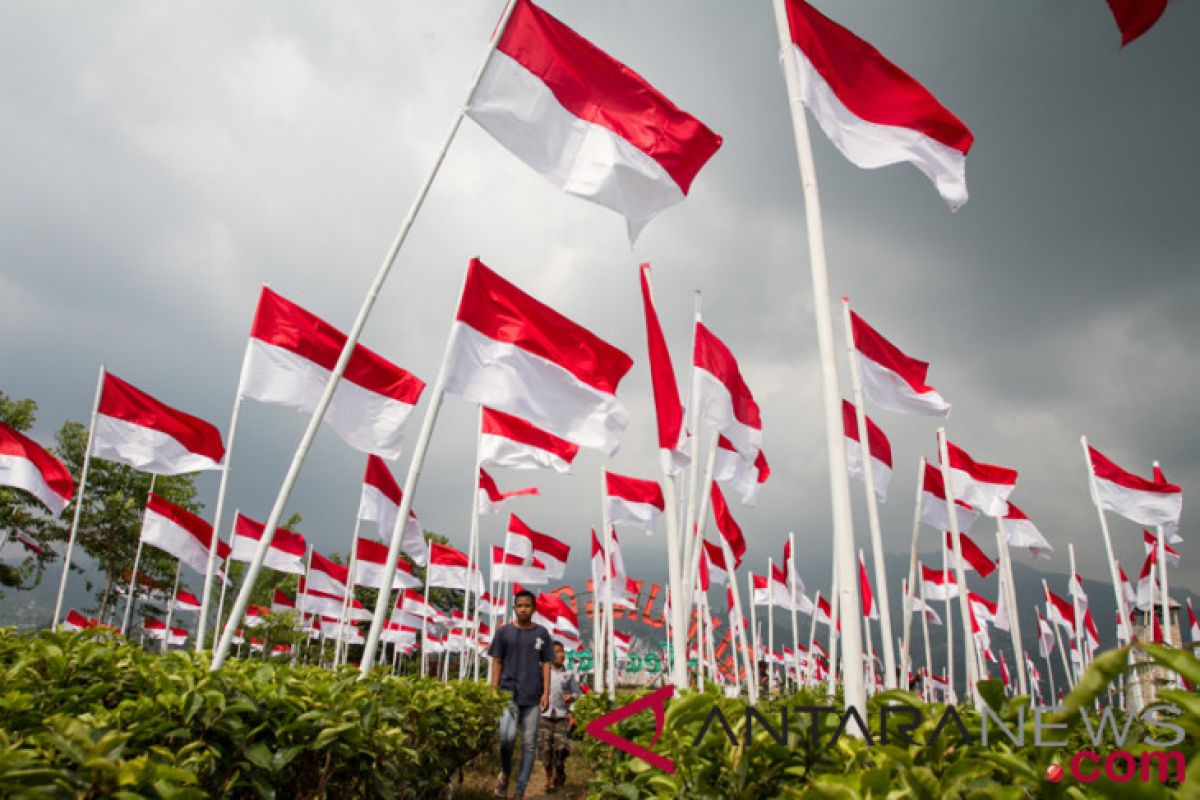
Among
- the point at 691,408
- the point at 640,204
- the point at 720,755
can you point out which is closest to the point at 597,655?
the point at 691,408

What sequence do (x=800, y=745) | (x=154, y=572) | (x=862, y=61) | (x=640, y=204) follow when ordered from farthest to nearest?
(x=154, y=572) < (x=640, y=204) < (x=862, y=61) < (x=800, y=745)

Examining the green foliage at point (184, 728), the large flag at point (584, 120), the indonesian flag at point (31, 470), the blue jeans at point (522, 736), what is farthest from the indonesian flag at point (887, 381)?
the indonesian flag at point (31, 470)

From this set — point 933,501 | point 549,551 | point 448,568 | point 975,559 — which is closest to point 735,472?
point 933,501

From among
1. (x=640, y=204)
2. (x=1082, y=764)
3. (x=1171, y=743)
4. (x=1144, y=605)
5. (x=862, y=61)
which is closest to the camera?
(x=1082, y=764)

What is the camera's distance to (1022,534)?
1655 cm

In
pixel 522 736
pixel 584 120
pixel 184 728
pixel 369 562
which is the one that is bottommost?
pixel 522 736

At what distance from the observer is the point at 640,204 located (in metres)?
7.09

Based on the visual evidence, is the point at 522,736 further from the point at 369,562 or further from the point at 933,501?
the point at 369,562

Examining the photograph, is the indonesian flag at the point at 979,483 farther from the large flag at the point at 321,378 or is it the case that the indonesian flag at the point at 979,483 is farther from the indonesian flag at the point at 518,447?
the large flag at the point at 321,378

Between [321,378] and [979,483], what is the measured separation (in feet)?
42.1

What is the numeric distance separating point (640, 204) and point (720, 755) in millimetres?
5627

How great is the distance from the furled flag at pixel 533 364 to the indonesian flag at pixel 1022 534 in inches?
494

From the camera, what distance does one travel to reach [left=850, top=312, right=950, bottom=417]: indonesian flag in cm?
986

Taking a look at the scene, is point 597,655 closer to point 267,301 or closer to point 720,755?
point 267,301
